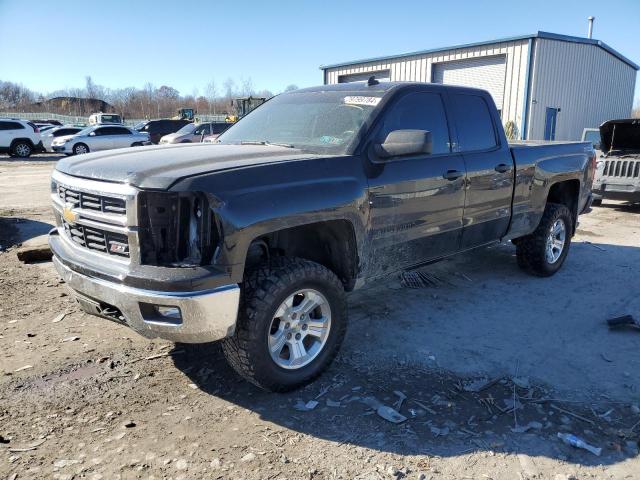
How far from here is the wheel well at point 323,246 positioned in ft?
11.7

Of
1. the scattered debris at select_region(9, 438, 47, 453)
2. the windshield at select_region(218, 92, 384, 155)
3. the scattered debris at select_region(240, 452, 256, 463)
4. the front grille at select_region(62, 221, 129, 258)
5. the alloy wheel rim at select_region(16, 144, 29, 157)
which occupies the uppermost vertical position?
the windshield at select_region(218, 92, 384, 155)

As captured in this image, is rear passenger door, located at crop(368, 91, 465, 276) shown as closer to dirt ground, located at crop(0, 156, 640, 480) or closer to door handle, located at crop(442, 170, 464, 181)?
door handle, located at crop(442, 170, 464, 181)

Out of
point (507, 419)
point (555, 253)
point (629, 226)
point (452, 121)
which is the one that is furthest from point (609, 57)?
point (507, 419)

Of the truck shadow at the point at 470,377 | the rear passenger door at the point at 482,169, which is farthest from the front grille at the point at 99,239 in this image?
the rear passenger door at the point at 482,169

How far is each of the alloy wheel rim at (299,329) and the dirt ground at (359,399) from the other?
0.25 meters

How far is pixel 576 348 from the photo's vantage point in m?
Answer: 4.21

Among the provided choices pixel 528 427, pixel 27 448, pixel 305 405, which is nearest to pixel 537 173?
pixel 528 427

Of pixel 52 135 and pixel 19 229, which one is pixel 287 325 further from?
pixel 52 135

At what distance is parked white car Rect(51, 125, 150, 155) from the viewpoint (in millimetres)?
23797

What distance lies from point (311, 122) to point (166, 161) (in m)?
1.39

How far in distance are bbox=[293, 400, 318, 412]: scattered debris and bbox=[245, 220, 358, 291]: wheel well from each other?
87 cm

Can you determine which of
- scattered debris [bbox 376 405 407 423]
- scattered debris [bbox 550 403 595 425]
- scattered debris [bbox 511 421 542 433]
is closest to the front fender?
scattered debris [bbox 376 405 407 423]

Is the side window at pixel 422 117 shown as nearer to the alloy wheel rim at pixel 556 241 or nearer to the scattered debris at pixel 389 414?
the scattered debris at pixel 389 414

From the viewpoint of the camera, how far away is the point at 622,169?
10.4m
